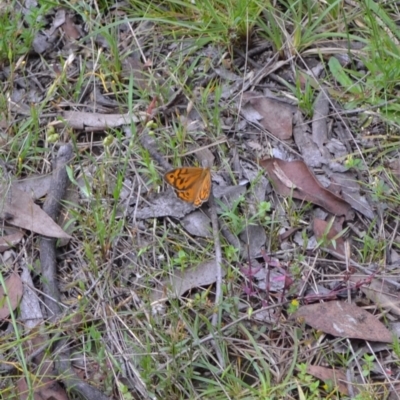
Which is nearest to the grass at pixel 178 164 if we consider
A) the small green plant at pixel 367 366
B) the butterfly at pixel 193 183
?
the small green plant at pixel 367 366

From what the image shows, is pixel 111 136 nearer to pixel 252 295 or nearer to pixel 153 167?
pixel 153 167

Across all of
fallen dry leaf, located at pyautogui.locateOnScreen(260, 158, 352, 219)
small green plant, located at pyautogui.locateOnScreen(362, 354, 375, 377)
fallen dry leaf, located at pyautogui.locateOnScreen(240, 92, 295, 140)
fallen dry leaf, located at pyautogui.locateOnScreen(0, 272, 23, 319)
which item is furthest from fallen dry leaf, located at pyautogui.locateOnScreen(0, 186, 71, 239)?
small green plant, located at pyautogui.locateOnScreen(362, 354, 375, 377)

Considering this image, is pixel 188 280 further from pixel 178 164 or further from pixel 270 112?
pixel 270 112

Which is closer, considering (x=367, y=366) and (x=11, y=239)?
(x=367, y=366)

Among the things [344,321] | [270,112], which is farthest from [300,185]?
[344,321]

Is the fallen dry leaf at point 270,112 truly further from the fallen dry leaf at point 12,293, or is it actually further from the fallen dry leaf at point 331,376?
the fallen dry leaf at point 12,293

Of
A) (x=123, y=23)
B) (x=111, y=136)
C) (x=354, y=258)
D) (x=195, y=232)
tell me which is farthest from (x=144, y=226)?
(x=123, y=23)

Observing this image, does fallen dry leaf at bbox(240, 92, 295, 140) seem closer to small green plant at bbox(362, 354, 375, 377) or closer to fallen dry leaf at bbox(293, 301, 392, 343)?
fallen dry leaf at bbox(293, 301, 392, 343)
